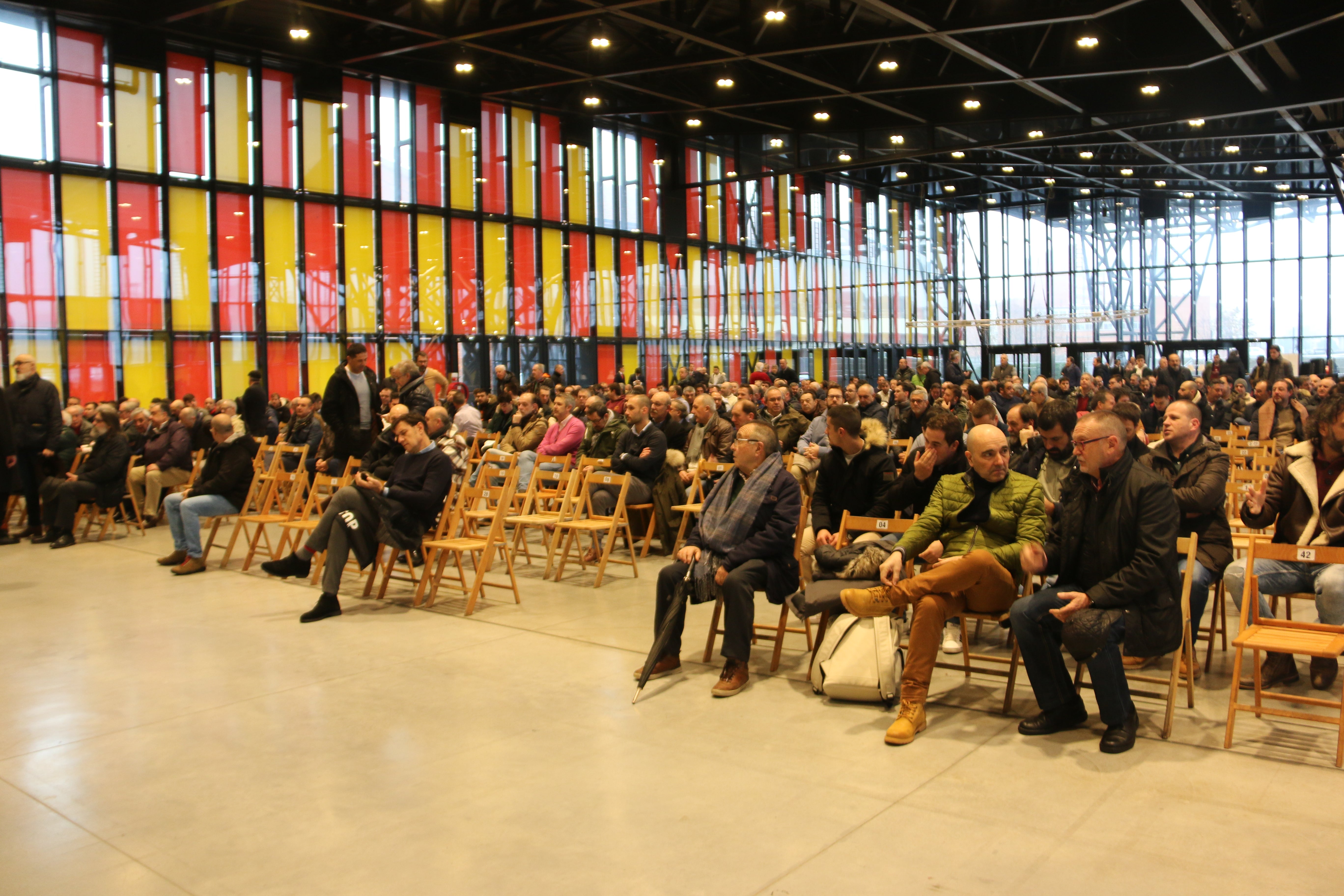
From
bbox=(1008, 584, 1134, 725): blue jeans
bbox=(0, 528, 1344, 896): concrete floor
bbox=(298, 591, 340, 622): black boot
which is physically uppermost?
bbox=(1008, 584, 1134, 725): blue jeans

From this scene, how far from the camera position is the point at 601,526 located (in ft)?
24.0

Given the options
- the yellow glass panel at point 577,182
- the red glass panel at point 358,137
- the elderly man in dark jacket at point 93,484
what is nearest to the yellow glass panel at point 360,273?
the red glass panel at point 358,137

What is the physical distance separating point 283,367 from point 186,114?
12.7 feet

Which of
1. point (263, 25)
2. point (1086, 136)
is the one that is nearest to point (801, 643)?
point (263, 25)

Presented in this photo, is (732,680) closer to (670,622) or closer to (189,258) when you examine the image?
(670,622)

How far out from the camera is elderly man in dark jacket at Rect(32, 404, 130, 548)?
375 inches

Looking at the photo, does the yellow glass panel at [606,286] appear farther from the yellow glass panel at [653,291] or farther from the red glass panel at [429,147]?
the red glass panel at [429,147]

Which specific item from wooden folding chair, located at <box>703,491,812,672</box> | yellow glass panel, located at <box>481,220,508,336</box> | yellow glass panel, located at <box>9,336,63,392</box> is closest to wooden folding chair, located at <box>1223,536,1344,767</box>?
wooden folding chair, located at <box>703,491,812,672</box>

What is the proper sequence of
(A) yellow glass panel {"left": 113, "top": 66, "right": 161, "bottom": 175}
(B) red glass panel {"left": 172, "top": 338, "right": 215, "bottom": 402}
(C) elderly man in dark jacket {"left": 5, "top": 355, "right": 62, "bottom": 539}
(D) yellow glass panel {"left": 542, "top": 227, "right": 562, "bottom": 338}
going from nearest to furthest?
(C) elderly man in dark jacket {"left": 5, "top": 355, "right": 62, "bottom": 539} → (A) yellow glass panel {"left": 113, "top": 66, "right": 161, "bottom": 175} → (B) red glass panel {"left": 172, "top": 338, "right": 215, "bottom": 402} → (D) yellow glass panel {"left": 542, "top": 227, "right": 562, "bottom": 338}

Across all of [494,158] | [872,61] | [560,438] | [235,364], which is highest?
[872,61]

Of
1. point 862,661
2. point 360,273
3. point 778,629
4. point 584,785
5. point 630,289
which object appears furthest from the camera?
point 630,289

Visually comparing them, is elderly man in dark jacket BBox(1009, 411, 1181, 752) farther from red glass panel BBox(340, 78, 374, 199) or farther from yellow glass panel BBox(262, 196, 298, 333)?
red glass panel BBox(340, 78, 374, 199)

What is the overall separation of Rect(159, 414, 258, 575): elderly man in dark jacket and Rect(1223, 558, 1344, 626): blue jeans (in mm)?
6838

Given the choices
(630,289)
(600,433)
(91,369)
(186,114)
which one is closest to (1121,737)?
(600,433)
